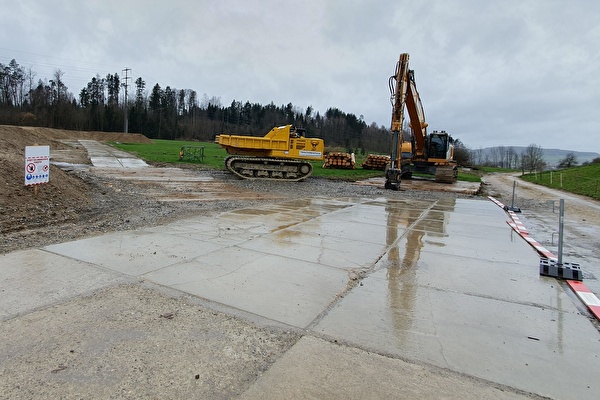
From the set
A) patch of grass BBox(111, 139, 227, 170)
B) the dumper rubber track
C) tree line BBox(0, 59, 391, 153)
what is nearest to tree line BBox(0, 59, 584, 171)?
tree line BBox(0, 59, 391, 153)

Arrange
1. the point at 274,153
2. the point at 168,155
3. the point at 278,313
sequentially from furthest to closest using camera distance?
1. the point at 168,155
2. the point at 274,153
3. the point at 278,313

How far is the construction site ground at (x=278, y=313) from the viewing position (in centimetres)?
266

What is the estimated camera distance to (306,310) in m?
3.83

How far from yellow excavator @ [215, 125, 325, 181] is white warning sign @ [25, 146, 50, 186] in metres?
10.2

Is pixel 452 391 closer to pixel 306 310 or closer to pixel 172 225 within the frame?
pixel 306 310

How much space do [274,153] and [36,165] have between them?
11329 millimetres

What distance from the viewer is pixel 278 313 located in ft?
12.2

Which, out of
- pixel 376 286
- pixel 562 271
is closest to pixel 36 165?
pixel 376 286

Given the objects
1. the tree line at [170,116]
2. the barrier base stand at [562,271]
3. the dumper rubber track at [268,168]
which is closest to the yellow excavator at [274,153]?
the dumper rubber track at [268,168]

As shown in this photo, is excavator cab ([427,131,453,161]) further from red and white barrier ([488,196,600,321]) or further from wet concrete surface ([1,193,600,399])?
red and white barrier ([488,196,600,321])

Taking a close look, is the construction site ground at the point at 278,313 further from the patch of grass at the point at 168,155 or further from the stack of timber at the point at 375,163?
the stack of timber at the point at 375,163

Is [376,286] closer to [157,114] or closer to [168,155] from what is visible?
[168,155]

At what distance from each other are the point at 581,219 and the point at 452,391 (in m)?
12.4

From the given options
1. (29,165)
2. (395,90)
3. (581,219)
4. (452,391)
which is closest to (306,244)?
(452,391)
